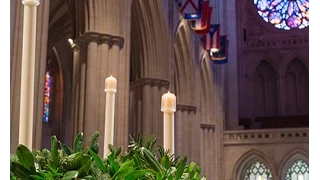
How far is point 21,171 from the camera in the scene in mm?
1394

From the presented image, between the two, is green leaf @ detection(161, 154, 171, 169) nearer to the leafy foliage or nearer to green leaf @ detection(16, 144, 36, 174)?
the leafy foliage

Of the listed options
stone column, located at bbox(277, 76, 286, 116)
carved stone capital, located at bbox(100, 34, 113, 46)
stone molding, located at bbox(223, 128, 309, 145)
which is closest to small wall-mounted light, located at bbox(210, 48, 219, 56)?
stone molding, located at bbox(223, 128, 309, 145)

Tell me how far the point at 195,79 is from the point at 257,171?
663cm

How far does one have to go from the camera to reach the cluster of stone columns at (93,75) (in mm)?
12273

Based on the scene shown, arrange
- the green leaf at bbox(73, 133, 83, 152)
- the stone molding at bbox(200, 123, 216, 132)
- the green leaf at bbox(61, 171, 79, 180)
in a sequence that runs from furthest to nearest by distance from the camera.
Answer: the stone molding at bbox(200, 123, 216, 132), the green leaf at bbox(73, 133, 83, 152), the green leaf at bbox(61, 171, 79, 180)

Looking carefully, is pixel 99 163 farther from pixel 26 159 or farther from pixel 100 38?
pixel 100 38

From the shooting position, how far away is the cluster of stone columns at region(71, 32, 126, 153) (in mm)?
12273

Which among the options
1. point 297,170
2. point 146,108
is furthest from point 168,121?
point 297,170

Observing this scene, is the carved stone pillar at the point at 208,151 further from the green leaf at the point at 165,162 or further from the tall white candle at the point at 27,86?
the green leaf at the point at 165,162

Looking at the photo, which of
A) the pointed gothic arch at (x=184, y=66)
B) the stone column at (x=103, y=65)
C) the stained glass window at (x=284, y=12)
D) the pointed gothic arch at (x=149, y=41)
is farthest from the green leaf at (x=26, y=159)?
the stained glass window at (x=284, y=12)

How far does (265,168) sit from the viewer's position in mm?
25750

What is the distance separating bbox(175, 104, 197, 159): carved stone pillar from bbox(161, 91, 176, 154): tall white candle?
1752 cm

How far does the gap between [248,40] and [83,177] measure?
2827 centimetres

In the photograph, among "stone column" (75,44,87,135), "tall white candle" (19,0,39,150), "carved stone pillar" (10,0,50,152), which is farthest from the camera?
"stone column" (75,44,87,135)
